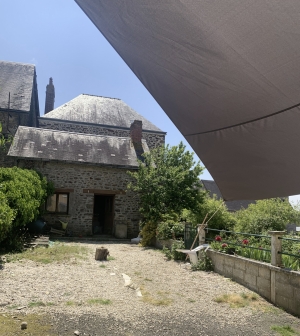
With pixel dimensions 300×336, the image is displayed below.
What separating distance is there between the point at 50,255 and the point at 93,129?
1298 centimetres

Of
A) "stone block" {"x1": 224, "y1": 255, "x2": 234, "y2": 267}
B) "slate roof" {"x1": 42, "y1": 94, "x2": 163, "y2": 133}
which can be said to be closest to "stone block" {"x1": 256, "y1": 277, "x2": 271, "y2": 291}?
"stone block" {"x1": 224, "y1": 255, "x2": 234, "y2": 267}

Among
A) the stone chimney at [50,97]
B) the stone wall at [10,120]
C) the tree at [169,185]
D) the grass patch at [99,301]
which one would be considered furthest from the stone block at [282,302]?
the stone chimney at [50,97]

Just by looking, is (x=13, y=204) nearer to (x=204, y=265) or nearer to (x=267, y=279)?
(x=204, y=265)

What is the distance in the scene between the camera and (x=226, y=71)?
123cm

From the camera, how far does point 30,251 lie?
8727 mm

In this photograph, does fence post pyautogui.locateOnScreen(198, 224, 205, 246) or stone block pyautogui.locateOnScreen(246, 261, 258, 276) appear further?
fence post pyautogui.locateOnScreen(198, 224, 205, 246)

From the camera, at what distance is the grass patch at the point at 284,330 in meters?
3.94

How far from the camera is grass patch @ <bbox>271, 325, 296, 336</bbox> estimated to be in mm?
3941

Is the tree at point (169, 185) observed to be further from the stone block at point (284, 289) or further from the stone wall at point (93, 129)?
the stone wall at point (93, 129)

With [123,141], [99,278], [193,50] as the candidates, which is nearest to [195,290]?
[99,278]

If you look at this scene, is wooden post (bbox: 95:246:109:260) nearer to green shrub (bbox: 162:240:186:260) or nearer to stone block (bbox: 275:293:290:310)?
green shrub (bbox: 162:240:186:260)

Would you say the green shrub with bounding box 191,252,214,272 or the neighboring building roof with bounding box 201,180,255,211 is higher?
the neighboring building roof with bounding box 201,180,255,211

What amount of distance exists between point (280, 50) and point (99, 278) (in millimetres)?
6059

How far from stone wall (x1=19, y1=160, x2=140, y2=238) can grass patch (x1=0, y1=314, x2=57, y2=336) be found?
31.5 feet
